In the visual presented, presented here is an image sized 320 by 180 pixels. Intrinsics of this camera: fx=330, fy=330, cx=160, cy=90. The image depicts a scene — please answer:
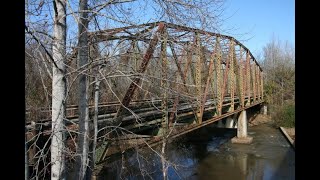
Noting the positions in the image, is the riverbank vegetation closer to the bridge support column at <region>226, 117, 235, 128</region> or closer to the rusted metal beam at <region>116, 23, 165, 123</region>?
the bridge support column at <region>226, 117, 235, 128</region>

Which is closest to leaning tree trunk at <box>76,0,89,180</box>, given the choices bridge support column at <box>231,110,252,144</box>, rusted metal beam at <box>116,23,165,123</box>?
rusted metal beam at <box>116,23,165,123</box>

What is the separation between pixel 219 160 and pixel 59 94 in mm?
14639

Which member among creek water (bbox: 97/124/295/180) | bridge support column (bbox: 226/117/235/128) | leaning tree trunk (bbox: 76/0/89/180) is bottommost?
creek water (bbox: 97/124/295/180)

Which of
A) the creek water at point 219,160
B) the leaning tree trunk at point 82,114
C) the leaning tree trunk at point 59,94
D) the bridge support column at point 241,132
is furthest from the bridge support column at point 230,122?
the leaning tree trunk at point 59,94

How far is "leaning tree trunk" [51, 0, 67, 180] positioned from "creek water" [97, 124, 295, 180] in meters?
6.52

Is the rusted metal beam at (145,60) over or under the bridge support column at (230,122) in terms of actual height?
over

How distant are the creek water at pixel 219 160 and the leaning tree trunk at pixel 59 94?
257 inches

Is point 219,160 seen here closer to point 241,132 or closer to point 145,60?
point 241,132

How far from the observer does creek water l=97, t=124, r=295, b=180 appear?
12375 millimetres

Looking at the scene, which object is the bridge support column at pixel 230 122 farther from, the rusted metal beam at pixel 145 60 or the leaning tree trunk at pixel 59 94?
the leaning tree trunk at pixel 59 94

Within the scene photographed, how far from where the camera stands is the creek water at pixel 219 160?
1238 cm

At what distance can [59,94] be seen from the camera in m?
4.43

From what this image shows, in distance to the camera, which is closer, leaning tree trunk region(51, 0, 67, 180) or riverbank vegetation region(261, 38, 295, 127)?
leaning tree trunk region(51, 0, 67, 180)
